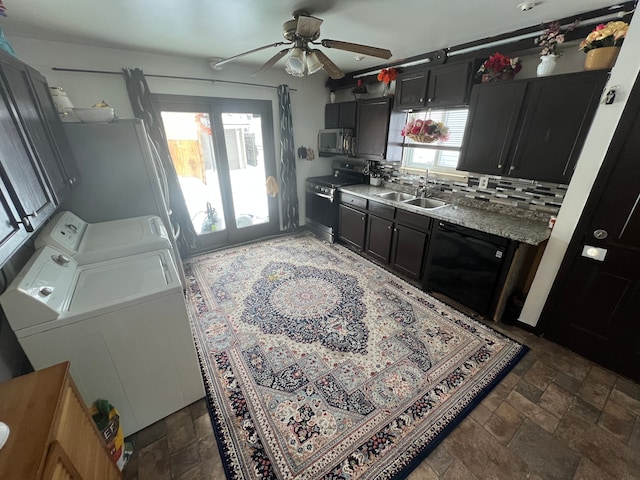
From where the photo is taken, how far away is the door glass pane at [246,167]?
12.1 feet

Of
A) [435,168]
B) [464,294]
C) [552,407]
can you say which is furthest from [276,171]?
[552,407]

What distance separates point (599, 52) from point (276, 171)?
3.53m

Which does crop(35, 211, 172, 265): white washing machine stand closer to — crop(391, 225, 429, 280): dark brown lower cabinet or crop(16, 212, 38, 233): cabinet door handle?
crop(16, 212, 38, 233): cabinet door handle

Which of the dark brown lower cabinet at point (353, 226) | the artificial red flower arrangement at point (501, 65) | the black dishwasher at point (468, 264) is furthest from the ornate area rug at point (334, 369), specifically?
the artificial red flower arrangement at point (501, 65)

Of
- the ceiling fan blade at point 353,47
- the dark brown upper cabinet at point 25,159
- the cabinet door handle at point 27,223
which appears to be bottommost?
the cabinet door handle at point 27,223

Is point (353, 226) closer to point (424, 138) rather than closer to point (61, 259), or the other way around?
point (424, 138)

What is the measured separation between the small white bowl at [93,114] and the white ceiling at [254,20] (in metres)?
0.62

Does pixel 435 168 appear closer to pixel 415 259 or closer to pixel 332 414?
pixel 415 259

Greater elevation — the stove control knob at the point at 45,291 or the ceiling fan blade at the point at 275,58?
the ceiling fan blade at the point at 275,58

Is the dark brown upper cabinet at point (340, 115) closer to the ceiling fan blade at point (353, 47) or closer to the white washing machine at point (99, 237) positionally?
the ceiling fan blade at point (353, 47)

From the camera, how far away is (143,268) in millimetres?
1640

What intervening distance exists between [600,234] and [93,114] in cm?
401

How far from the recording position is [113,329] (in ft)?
4.30

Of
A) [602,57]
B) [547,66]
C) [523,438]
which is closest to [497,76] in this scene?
[547,66]
